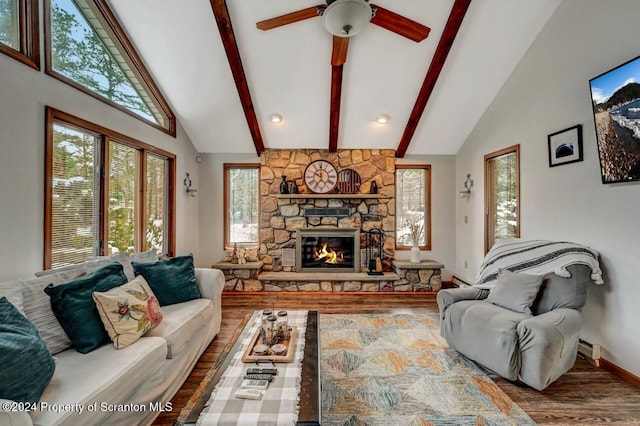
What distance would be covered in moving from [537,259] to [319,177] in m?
3.25

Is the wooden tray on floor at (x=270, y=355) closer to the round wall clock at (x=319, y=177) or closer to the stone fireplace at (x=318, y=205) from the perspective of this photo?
the stone fireplace at (x=318, y=205)

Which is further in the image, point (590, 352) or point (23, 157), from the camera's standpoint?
point (590, 352)

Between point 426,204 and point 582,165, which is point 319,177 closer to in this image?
point 426,204

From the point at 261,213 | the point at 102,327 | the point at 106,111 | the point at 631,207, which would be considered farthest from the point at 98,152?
the point at 631,207

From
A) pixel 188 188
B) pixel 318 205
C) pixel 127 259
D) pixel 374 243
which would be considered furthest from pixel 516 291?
pixel 188 188

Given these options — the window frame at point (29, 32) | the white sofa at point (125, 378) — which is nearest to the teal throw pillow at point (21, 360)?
the white sofa at point (125, 378)

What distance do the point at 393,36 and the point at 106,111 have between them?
3114 millimetres

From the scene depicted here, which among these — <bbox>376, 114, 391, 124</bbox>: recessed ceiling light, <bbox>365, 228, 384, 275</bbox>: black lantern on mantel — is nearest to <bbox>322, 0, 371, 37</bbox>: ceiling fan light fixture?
<bbox>376, 114, 391, 124</bbox>: recessed ceiling light

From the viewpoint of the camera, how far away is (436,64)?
3348 mm

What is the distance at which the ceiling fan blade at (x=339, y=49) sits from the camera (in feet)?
9.02

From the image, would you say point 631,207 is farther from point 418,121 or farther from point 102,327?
point 102,327

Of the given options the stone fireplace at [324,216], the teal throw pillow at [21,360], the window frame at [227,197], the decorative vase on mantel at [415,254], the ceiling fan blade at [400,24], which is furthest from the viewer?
the window frame at [227,197]

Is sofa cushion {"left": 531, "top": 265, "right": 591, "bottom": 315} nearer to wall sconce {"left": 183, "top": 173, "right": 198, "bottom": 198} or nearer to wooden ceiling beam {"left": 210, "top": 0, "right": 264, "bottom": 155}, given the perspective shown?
wooden ceiling beam {"left": 210, "top": 0, "right": 264, "bottom": 155}

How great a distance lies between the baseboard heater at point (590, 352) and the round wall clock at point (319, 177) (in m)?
3.61
